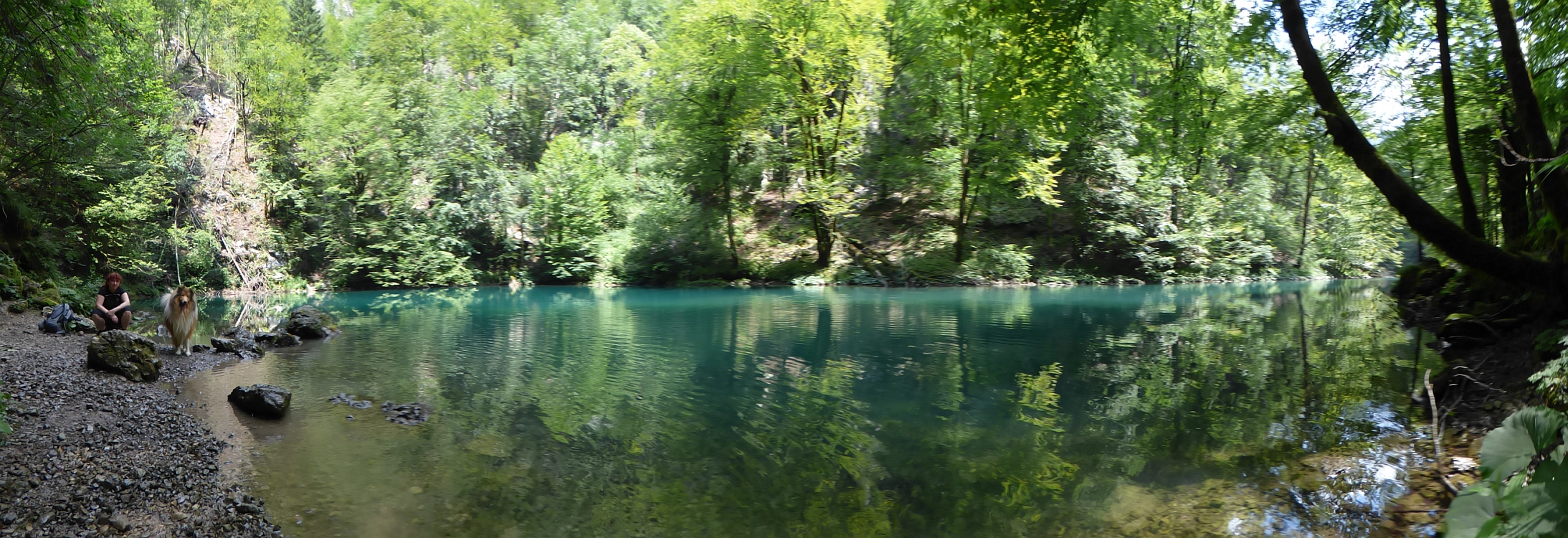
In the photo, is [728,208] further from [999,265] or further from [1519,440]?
[1519,440]

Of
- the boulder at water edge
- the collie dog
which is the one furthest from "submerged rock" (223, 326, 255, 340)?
the collie dog

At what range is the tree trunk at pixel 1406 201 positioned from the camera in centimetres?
731

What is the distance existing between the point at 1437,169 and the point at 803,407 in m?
19.2

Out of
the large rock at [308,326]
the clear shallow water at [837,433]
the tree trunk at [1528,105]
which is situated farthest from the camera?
the large rock at [308,326]

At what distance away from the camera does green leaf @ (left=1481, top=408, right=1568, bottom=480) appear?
7.48 feet

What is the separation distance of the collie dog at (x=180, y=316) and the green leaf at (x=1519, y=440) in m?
14.6

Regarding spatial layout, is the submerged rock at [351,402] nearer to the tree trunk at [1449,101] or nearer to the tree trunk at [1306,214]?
the tree trunk at [1449,101]

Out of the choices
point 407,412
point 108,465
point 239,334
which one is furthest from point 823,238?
point 108,465

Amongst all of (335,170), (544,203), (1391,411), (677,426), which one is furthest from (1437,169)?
(335,170)

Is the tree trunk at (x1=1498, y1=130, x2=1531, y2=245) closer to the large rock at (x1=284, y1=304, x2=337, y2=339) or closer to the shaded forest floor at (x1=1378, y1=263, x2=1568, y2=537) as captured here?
the shaded forest floor at (x1=1378, y1=263, x2=1568, y2=537)

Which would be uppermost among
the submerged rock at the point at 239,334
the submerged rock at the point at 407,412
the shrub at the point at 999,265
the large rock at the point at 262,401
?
the shrub at the point at 999,265

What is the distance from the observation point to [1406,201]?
7.35m

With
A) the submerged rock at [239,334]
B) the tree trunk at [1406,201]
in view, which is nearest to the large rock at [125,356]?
the submerged rock at [239,334]

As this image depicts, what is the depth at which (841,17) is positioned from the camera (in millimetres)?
31969
